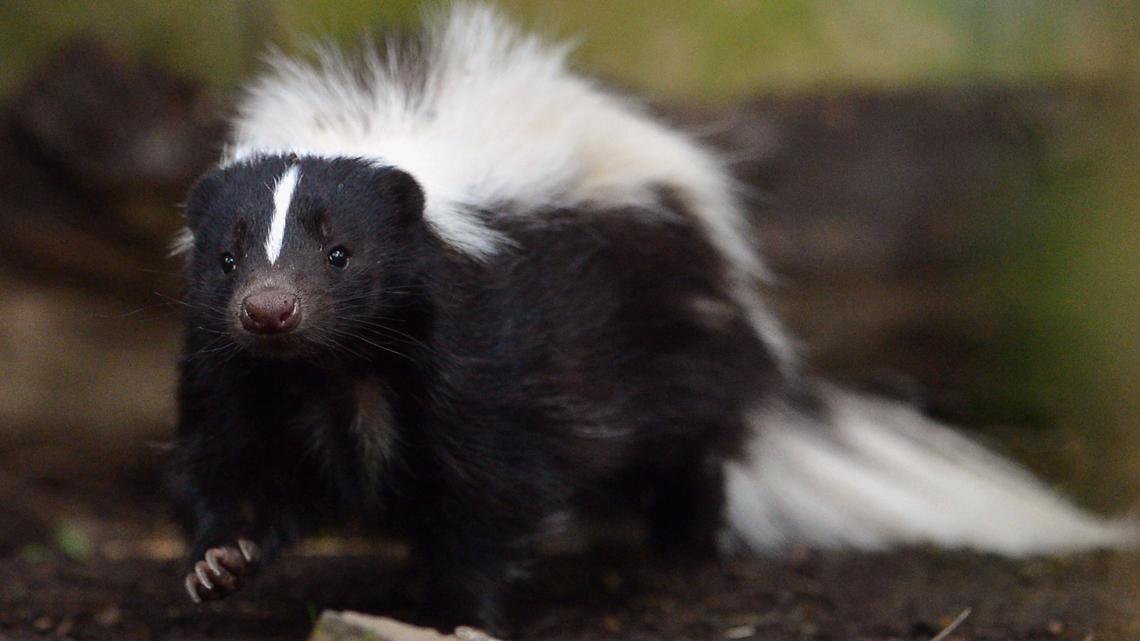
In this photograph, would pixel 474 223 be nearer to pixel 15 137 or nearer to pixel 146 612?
pixel 146 612

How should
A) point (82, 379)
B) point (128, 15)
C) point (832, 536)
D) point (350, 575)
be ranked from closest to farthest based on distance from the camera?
point (350, 575)
point (832, 536)
point (128, 15)
point (82, 379)

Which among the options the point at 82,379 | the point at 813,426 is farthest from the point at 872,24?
the point at 82,379

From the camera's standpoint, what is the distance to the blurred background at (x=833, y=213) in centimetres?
701

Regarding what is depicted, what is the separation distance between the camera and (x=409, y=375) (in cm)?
463

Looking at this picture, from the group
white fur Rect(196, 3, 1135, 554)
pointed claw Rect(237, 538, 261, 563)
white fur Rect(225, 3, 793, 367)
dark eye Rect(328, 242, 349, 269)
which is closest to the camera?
dark eye Rect(328, 242, 349, 269)

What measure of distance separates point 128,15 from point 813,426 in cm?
388

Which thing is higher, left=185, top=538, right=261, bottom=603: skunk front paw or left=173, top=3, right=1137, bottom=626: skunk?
left=173, top=3, right=1137, bottom=626: skunk

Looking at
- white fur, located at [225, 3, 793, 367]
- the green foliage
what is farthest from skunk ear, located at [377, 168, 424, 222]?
the green foliage

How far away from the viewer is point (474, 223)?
4.79 m

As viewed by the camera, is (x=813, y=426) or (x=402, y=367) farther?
(x=813, y=426)

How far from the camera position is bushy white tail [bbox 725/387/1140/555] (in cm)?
614

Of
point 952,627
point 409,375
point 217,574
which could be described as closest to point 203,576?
point 217,574

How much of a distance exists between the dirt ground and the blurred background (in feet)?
3.68

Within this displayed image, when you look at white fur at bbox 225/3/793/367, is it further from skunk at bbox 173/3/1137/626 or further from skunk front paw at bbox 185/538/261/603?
skunk front paw at bbox 185/538/261/603
